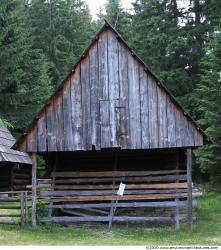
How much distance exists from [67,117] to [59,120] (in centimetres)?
28

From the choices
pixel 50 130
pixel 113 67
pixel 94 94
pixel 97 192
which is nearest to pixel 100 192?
pixel 97 192

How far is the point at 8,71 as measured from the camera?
1271 inches

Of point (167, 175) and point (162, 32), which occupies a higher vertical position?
point (162, 32)

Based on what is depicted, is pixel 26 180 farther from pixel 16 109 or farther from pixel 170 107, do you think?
pixel 170 107

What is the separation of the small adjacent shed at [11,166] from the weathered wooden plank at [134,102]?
9454 millimetres

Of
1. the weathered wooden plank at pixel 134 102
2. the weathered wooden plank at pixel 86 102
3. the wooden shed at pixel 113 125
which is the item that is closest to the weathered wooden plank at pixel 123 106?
the wooden shed at pixel 113 125

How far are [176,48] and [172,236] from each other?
68.2 feet

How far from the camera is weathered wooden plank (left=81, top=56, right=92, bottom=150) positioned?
16250 millimetres

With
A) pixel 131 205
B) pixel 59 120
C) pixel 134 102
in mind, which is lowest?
pixel 131 205

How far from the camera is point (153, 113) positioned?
Result: 635 inches

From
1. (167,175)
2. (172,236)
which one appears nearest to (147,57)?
(167,175)

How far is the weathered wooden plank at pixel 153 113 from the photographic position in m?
16.0

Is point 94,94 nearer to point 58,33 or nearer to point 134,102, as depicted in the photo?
point 134,102

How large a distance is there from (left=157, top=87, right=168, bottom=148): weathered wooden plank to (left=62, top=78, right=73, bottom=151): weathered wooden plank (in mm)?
2939
